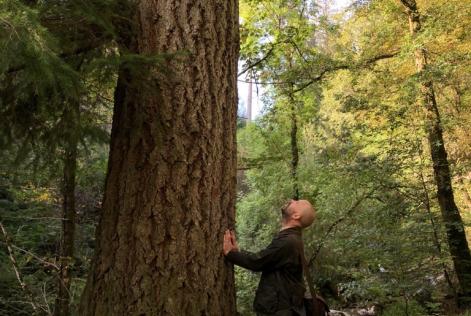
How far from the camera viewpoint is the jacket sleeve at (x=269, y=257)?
319 centimetres

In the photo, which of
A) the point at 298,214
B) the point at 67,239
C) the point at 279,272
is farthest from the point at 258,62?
the point at 279,272

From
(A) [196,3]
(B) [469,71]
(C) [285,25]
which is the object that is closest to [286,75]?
(C) [285,25]

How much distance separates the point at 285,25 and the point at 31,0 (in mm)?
9442

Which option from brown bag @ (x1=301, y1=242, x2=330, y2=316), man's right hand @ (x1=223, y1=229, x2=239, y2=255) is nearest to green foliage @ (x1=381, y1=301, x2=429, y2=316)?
brown bag @ (x1=301, y1=242, x2=330, y2=316)

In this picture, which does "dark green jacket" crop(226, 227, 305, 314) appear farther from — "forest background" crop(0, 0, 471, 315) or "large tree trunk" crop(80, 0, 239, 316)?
"forest background" crop(0, 0, 471, 315)

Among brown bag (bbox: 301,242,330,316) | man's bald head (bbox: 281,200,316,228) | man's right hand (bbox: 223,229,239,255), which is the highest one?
man's bald head (bbox: 281,200,316,228)

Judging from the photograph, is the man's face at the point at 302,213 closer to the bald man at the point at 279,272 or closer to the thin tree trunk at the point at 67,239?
the bald man at the point at 279,272

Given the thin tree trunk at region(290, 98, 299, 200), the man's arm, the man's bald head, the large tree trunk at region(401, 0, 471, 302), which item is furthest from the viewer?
the thin tree trunk at region(290, 98, 299, 200)

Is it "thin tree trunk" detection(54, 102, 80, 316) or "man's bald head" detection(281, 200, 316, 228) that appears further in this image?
"thin tree trunk" detection(54, 102, 80, 316)

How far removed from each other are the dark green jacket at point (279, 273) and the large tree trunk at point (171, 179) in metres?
0.25

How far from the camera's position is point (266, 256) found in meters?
3.27

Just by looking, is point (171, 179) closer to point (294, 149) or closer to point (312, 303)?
point (312, 303)

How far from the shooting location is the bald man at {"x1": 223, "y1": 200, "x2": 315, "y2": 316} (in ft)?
10.6

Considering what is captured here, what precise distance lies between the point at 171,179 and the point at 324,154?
980 cm
